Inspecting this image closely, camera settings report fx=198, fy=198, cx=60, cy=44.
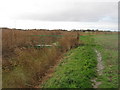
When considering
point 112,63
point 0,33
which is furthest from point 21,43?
point 112,63

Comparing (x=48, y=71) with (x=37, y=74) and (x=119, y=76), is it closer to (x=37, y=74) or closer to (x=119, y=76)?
(x=37, y=74)

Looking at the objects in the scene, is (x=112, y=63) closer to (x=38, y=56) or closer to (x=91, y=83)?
(x=91, y=83)

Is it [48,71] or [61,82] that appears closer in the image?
[61,82]

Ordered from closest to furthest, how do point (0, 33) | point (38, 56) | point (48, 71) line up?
point (48, 71) < point (38, 56) < point (0, 33)

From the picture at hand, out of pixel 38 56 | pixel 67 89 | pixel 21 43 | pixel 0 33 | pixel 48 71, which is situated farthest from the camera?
pixel 21 43

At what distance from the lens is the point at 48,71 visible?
29.9 ft

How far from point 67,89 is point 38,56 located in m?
5.36

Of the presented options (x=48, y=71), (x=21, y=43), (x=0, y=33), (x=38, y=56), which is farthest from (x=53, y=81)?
(x=21, y=43)

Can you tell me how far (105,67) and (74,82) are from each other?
252cm

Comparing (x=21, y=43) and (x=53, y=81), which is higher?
(x=21, y=43)

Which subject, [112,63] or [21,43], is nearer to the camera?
[112,63]

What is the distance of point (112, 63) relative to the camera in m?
9.35

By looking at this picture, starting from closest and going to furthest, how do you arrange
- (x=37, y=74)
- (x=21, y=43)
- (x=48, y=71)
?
1. (x=37, y=74)
2. (x=48, y=71)
3. (x=21, y=43)

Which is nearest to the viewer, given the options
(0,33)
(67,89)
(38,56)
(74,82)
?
(67,89)
